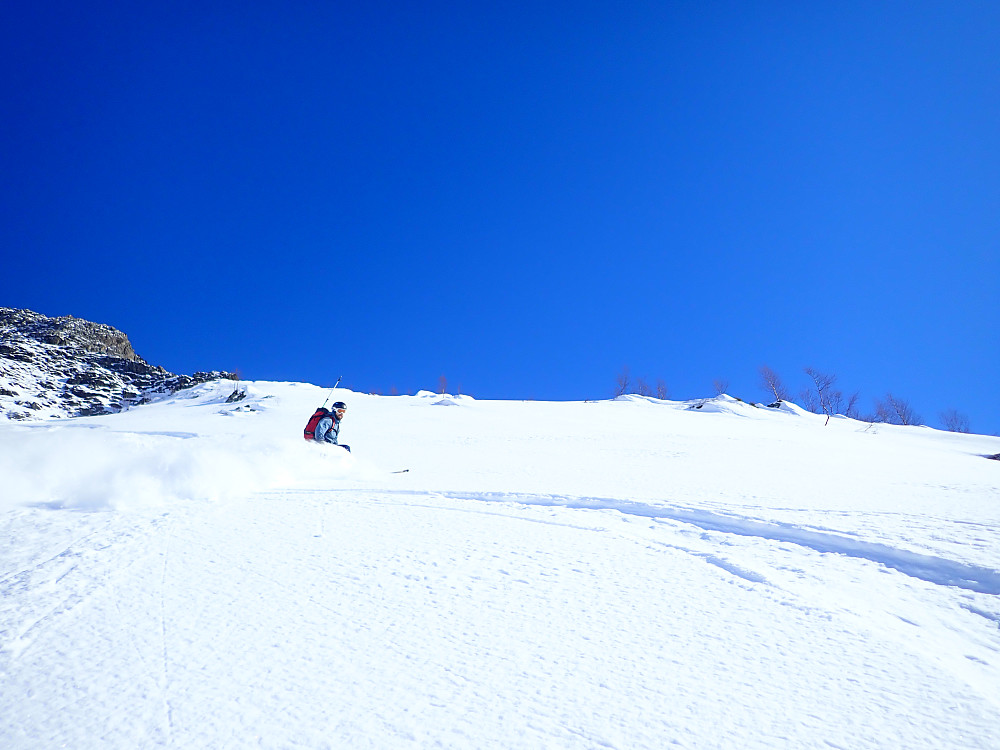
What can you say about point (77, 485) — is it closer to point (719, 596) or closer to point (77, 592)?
point (77, 592)

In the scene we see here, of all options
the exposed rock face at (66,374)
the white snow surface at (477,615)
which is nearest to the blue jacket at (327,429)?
the white snow surface at (477,615)

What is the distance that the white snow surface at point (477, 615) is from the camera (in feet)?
5.62

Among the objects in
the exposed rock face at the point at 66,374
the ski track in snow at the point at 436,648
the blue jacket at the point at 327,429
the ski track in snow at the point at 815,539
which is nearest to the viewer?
the ski track in snow at the point at 436,648

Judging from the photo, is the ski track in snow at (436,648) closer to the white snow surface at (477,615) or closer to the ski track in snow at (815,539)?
the white snow surface at (477,615)

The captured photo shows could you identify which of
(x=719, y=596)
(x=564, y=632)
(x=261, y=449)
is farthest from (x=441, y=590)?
(x=261, y=449)

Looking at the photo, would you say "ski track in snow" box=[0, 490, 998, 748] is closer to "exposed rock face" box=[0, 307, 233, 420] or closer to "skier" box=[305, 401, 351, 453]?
"skier" box=[305, 401, 351, 453]

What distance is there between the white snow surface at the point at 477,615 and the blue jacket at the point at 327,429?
339cm

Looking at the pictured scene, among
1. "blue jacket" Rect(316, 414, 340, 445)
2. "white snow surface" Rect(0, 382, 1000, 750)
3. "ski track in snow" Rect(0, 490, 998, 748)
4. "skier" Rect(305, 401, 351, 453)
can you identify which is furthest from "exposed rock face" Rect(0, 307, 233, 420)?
"ski track in snow" Rect(0, 490, 998, 748)

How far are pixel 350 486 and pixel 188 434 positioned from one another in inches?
513

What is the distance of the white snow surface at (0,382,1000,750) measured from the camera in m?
1.71

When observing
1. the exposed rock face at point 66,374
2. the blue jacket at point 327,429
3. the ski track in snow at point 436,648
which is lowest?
the ski track in snow at point 436,648

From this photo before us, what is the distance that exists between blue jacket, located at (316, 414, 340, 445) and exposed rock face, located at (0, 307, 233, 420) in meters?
36.1

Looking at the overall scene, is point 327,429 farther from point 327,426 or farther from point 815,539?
point 815,539

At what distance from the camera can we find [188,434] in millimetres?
16359
